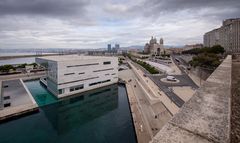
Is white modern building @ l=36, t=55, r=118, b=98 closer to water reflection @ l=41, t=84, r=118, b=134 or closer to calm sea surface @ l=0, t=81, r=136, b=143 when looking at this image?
water reflection @ l=41, t=84, r=118, b=134

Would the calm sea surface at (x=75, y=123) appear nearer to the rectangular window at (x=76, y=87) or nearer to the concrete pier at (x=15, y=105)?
the concrete pier at (x=15, y=105)

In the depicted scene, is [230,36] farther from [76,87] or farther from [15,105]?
[15,105]

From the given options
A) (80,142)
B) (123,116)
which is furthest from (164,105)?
(80,142)

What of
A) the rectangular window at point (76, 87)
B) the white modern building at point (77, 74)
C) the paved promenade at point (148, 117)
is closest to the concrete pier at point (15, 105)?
the white modern building at point (77, 74)

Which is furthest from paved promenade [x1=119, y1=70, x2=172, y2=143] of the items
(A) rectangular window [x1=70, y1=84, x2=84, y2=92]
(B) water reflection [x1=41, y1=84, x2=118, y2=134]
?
(A) rectangular window [x1=70, y1=84, x2=84, y2=92]

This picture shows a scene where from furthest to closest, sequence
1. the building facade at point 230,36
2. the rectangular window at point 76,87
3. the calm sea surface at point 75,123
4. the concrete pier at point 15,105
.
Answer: the building facade at point 230,36
the rectangular window at point 76,87
the concrete pier at point 15,105
the calm sea surface at point 75,123

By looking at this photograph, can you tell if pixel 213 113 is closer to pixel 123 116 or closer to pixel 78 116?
pixel 123 116

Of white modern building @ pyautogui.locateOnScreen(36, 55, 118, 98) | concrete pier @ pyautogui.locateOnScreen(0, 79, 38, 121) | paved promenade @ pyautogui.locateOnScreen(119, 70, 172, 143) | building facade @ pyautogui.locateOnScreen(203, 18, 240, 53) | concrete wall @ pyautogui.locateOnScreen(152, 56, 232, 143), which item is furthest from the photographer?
building facade @ pyautogui.locateOnScreen(203, 18, 240, 53)

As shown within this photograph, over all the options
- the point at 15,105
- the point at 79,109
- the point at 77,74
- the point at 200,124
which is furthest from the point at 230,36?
the point at 15,105
